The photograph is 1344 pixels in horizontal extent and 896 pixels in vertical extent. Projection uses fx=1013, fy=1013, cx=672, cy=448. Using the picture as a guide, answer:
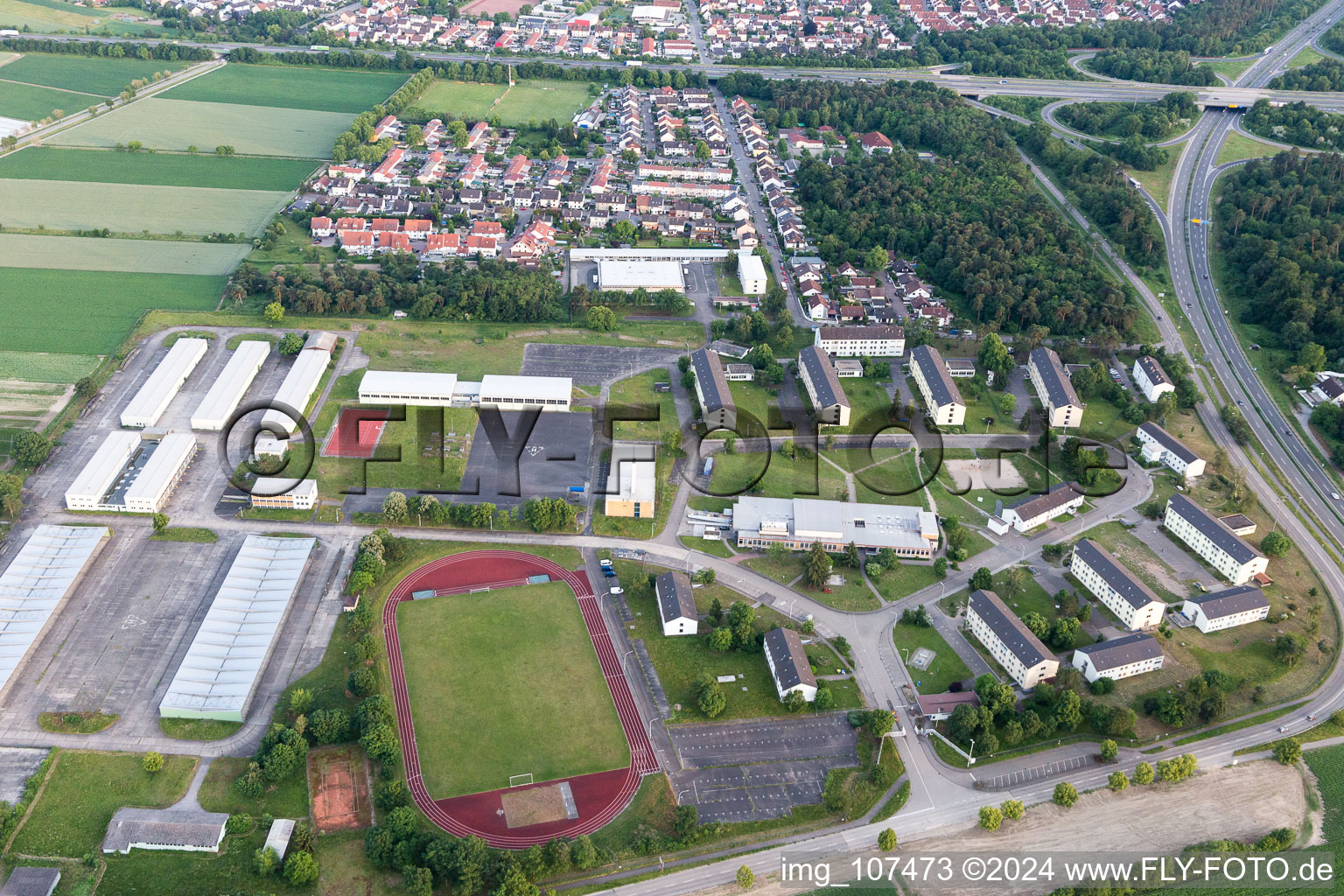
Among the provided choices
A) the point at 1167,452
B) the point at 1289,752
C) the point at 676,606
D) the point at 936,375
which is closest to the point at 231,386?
the point at 676,606

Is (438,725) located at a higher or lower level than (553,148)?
lower

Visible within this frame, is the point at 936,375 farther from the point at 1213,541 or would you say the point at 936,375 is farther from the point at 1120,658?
the point at 1120,658

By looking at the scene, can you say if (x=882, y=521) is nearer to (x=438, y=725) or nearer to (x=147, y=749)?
(x=438, y=725)

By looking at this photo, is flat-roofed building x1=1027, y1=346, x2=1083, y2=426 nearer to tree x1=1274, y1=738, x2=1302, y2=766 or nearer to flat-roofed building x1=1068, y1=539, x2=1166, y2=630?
flat-roofed building x1=1068, y1=539, x2=1166, y2=630

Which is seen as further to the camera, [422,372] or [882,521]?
[422,372]

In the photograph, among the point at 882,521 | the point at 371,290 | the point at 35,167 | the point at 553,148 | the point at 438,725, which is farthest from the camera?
the point at 553,148

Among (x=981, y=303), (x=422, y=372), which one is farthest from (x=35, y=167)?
(x=981, y=303)

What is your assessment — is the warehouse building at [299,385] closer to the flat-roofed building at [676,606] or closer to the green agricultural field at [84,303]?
the green agricultural field at [84,303]
